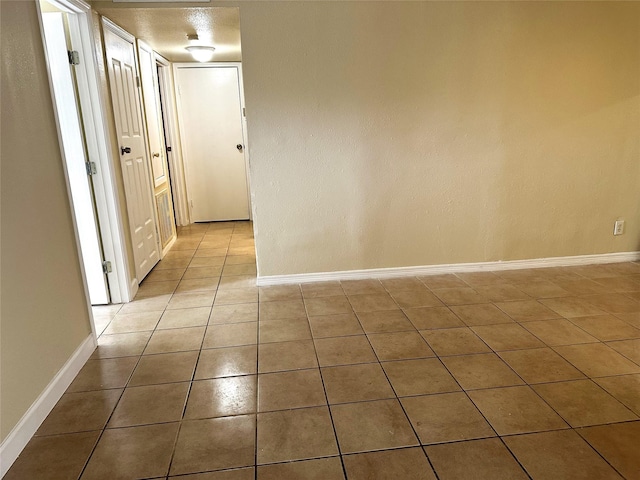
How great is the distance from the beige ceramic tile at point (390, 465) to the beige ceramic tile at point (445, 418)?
0.32 ft

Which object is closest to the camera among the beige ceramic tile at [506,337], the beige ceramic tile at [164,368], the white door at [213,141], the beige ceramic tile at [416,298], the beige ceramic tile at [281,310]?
the beige ceramic tile at [164,368]

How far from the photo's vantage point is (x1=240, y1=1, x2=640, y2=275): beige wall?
2.98 meters

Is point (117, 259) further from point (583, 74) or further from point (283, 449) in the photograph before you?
point (583, 74)

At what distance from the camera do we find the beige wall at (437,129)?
298 cm

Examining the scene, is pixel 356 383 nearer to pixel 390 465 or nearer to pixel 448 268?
pixel 390 465

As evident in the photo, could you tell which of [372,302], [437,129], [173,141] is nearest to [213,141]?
[173,141]

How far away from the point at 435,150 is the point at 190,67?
345cm

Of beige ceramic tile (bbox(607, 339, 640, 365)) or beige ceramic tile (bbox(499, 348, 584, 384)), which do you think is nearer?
beige ceramic tile (bbox(499, 348, 584, 384))

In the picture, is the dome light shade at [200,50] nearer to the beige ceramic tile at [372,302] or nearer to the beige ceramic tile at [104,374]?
the beige ceramic tile at [372,302]

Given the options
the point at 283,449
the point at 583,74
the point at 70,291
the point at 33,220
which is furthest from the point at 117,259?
the point at 583,74

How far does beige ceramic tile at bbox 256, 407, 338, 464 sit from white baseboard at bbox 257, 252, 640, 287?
1562 millimetres

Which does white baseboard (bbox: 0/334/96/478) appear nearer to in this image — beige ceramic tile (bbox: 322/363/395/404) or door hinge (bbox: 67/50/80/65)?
beige ceramic tile (bbox: 322/363/395/404)

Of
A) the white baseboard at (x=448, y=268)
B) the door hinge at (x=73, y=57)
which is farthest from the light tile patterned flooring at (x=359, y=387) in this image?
the door hinge at (x=73, y=57)

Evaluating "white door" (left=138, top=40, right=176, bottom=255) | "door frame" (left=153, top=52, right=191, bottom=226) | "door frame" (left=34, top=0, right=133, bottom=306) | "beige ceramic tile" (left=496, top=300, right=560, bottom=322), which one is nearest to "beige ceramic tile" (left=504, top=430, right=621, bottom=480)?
"beige ceramic tile" (left=496, top=300, right=560, bottom=322)
